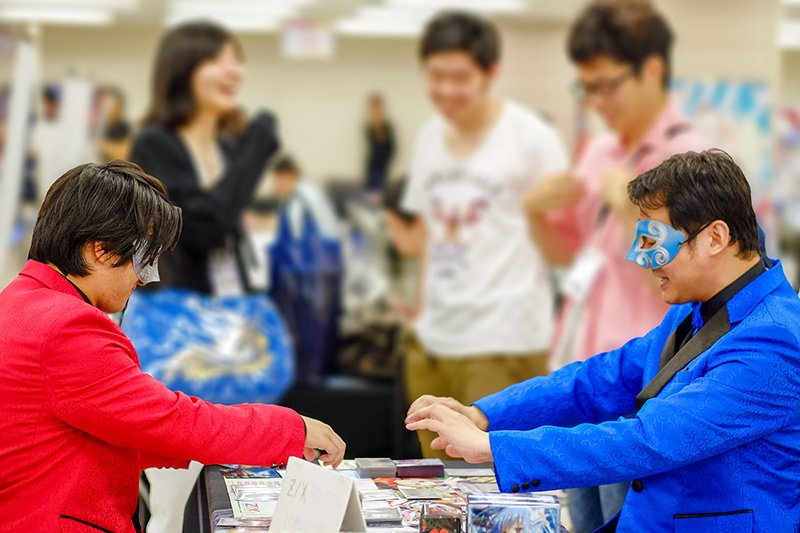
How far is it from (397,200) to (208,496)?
332 centimetres

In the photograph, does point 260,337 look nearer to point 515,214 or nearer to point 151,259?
point 515,214

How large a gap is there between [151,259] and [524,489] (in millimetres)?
726

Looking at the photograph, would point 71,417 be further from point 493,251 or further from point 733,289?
point 493,251

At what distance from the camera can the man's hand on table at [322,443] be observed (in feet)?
5.29

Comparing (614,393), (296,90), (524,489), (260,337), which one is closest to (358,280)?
(296,90)

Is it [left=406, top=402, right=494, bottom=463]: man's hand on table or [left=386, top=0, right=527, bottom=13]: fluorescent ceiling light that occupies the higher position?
[left=386, top=0, right=527, bottom=13]: fluorescent ceiling light

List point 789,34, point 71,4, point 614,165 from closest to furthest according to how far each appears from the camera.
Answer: point 614,165, point 71,4, point 789,34

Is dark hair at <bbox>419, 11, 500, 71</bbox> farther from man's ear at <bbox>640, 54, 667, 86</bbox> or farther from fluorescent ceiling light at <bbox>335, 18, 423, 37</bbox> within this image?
fluorescent ceiling light at <bbox>335, 18, 423, 37</bbox>

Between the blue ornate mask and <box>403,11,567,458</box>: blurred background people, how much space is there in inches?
69.0

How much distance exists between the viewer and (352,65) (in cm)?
575

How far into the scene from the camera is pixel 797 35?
19.4ft

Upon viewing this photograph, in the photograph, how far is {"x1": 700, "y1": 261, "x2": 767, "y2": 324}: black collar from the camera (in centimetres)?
153

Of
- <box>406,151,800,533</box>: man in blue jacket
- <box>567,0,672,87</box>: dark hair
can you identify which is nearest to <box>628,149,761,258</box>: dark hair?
<box>406,151,800,533</box>: man in blue jacket

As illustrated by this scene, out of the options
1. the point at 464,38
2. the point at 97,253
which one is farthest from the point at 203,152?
the point at 97,253
